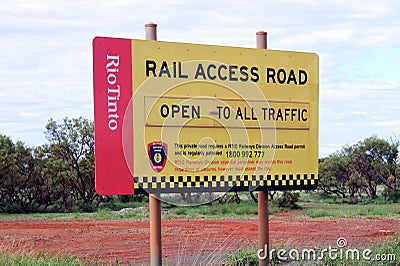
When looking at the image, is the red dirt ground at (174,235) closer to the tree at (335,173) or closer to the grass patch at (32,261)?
the grass patch at (32,261)

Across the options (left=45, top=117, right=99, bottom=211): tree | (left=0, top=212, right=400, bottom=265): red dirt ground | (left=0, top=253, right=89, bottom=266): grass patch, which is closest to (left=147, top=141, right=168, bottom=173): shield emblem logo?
(left=0, top=253, right=89, bottom=266): grass patch

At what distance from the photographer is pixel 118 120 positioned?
19.2 ft

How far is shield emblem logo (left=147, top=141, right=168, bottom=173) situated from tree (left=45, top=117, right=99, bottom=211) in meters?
17.4

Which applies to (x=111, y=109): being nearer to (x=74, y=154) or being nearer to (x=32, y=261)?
(x=32, y=261)

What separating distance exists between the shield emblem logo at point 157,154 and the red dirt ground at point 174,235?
125 inches

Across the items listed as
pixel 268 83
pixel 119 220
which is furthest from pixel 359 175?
pixel 268 83

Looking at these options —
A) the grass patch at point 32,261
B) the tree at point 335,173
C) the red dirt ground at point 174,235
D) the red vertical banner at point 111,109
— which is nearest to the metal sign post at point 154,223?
the red vertical banner at point 111,109

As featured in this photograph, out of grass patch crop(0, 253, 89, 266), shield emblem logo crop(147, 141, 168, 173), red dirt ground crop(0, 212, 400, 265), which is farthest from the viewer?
red dirt ground crop(0, 212, 400, 265)

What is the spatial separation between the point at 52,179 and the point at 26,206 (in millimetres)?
1639

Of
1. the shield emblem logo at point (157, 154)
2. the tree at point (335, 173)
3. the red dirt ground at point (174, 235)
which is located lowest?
the red dirt ground at point (174, 235)

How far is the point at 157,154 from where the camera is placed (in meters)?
6.03

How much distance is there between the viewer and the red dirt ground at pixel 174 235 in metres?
10.5

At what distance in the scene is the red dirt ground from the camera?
10.5 meters

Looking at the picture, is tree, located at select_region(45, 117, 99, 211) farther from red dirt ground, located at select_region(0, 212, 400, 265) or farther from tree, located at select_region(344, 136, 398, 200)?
tree, located at select_region(344, 136, 398, 200)
